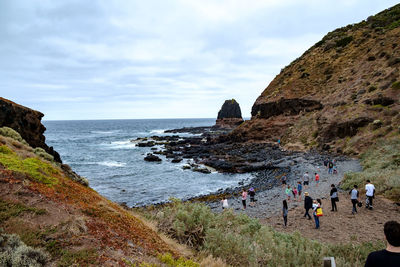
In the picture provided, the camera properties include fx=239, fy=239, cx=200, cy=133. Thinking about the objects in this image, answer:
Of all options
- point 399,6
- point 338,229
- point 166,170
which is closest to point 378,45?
point 399,6

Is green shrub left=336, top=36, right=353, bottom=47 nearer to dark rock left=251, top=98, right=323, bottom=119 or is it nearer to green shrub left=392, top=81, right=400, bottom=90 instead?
dark rock left=251, top=98, right=323, bottom=119

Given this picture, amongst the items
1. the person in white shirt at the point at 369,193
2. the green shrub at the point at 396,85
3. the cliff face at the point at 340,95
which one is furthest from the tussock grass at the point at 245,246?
the green shrub at the point at 396,85

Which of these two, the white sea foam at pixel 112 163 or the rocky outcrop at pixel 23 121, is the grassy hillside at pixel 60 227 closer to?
the rocky outcrop at pixel 23 121

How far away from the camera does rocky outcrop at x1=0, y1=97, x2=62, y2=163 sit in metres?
11.2

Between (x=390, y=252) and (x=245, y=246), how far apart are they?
3.50 m

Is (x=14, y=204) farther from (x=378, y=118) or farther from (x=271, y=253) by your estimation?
(x=378, y=118)

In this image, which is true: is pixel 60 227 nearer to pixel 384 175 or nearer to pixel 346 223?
pixel 346 223

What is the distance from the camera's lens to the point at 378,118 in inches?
1085

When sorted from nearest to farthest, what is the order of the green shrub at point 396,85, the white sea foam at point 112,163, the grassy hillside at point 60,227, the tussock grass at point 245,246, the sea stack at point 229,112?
the grassy hillside at point 60,227 → the tussock grass at point 245,246 → the green shrub at point 396,85 → the white sea foam at point 112,163 → the sea stack at point 229,112

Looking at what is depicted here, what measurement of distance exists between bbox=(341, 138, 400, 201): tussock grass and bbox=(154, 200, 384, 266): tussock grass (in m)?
7.53

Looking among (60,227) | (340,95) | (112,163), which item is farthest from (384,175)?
(112,163)

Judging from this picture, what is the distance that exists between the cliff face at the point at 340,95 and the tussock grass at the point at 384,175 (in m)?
3.89

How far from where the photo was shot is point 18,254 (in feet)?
11.2

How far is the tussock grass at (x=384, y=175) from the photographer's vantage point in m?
12.3
